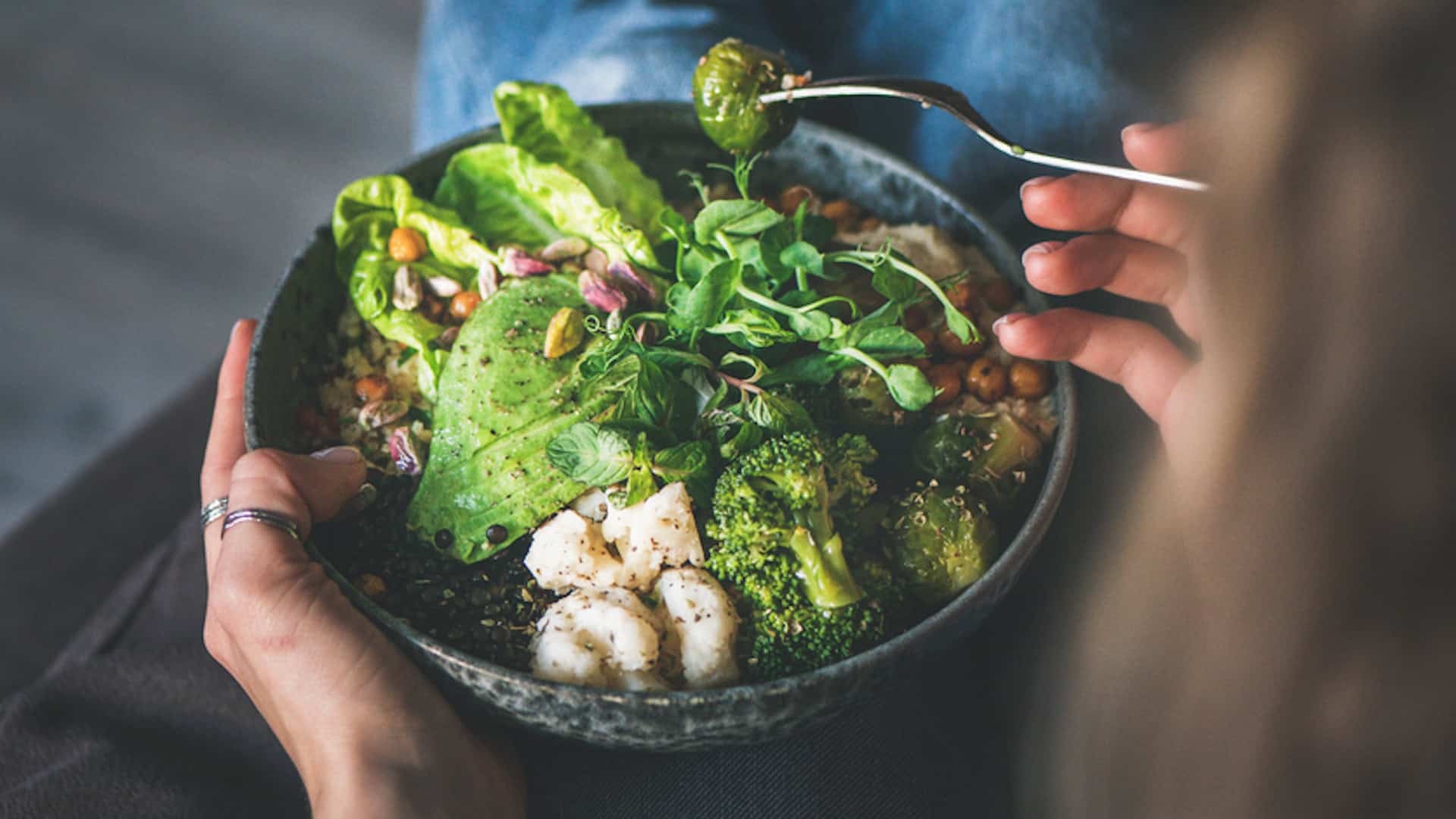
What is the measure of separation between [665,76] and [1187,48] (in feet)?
2.65

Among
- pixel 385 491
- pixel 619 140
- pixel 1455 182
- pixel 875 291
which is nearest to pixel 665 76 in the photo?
pixel 619 140

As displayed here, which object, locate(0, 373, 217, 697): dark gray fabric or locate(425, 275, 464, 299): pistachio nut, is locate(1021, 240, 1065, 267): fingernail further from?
locate(0, 373, 217, 697): dark gray fabric

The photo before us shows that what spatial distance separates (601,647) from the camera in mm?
750

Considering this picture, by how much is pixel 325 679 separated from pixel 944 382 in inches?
23.8

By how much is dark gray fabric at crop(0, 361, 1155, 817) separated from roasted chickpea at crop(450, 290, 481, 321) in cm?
43

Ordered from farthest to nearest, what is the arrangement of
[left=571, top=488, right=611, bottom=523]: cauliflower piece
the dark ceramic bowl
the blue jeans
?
the blue jeans
[left=571, top=488, right=611, bottom=523]: cauliflower piece
the dark ceramic bowl

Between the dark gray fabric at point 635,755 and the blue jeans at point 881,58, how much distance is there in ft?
1.14

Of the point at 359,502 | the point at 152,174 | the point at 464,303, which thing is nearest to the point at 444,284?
the point at 464,303

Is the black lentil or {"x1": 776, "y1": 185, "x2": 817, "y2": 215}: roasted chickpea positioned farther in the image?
{"x1": 776, "y1": 185, "x2": 817, "y2": 215}: roasted chickpea

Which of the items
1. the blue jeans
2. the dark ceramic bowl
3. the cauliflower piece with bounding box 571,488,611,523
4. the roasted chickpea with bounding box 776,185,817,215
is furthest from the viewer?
the blue jeans

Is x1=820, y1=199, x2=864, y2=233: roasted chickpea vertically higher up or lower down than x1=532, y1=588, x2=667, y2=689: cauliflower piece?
higher up

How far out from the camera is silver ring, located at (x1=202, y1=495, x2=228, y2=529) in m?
0.88

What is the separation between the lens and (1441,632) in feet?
1.05

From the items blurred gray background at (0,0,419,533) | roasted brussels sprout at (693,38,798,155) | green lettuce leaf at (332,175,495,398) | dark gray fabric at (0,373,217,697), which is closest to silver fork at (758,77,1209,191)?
roasted brussels sprout at (693,38,798,155)
